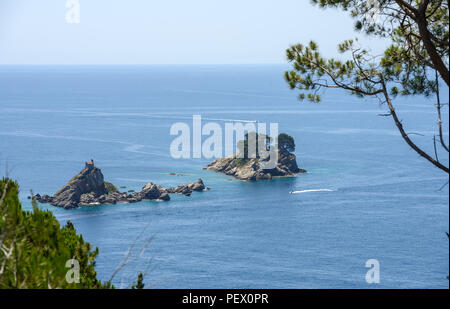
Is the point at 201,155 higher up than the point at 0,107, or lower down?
lower down

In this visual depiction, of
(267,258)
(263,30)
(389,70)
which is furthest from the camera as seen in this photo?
(263,30)

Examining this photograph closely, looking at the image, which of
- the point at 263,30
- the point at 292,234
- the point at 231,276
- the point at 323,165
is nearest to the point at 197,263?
the point at 231,276

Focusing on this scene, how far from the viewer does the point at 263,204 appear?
63.3 meters

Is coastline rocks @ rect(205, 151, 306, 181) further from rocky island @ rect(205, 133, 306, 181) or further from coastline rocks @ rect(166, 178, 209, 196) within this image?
coastline rocks @ rect(166, 178, 209, 196)

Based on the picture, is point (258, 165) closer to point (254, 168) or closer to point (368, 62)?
point (254, 168)

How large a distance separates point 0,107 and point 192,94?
5151 centimetres

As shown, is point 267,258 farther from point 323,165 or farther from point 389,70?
point 389,70

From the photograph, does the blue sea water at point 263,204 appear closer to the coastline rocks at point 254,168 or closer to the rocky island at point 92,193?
the rocky island at point 92,193

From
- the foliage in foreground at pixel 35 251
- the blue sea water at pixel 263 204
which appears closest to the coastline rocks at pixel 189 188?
the blue sea water at pixel 263 204

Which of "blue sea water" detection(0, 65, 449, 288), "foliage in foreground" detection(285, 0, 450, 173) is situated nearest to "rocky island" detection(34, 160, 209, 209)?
"blue sea water" detection(0, 65, 449, 288)

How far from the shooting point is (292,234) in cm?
5353

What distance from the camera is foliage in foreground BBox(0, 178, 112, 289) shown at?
14.1ft

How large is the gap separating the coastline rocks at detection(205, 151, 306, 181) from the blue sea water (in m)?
1.49
